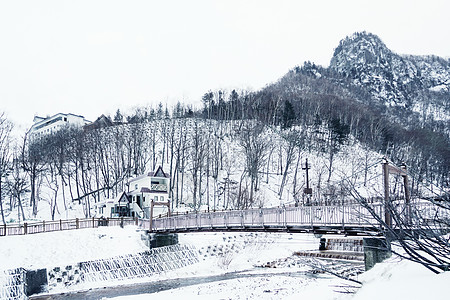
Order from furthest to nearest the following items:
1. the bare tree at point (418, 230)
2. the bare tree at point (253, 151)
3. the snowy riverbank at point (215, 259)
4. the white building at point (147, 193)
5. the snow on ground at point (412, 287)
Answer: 1. the bare tree at point (253, 151)
2. the white building at point (147, 193)
3. the snowy riverbank at point (215, 259)
4. the bare tree at point (418, 230)
5. the snow on ground at point (412, 287)

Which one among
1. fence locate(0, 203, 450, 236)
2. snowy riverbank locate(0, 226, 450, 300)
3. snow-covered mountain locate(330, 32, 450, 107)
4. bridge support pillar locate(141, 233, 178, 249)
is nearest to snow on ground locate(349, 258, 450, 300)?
fence locate(0, 203, 450, 236)

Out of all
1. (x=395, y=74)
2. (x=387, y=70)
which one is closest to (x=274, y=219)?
(x=387, y=70)

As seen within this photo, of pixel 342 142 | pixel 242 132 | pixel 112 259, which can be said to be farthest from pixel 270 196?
pixel 112 259

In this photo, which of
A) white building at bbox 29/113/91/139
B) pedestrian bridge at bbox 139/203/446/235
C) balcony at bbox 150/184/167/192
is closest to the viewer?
pedestrian bridge at bbox 139/203/446/235

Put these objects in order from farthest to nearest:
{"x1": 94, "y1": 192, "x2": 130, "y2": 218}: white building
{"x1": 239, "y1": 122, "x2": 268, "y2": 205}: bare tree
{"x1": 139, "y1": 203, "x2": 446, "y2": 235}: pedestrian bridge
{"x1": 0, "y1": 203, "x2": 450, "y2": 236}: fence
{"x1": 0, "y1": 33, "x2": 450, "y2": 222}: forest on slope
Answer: {"x1": 239, "y1": 122, "x2": 268, "y2": 205}: bare tree → {"x1": 0, "y1": 33, "x2": 450, "y2": 222}: forest on slope → {"x1": 94, "y1": 192, "x2": 130, "y2": 218}: white building → {"x1": 0, "y1": 203, "x2": 450, "y2": 236}: fence → {"x1": 139, "y1": 203, "x2": 446, "y2": 235}: pedestrian bridge

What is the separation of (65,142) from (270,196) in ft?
120

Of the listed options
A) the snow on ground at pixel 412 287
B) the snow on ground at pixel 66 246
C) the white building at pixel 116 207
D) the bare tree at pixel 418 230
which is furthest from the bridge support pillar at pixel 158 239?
the bare tree at pixel 418 230

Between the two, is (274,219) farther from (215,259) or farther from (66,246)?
(66,246)

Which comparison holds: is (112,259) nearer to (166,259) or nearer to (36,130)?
(166,259)

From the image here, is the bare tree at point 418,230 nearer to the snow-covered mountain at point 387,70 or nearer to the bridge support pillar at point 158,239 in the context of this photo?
the bridge support pillar at point 158,239

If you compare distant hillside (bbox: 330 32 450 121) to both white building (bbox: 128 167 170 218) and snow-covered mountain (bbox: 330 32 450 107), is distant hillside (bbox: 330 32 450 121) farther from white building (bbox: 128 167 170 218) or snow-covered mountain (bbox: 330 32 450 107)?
white building (bbox: 128 167 170 218)

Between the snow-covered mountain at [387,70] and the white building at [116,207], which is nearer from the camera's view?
the white building at [116,207]

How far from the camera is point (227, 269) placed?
26.2 m

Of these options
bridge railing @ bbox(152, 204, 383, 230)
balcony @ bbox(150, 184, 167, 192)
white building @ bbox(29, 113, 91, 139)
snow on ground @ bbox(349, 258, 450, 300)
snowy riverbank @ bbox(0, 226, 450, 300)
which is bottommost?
snowy riverbank @ bbox(0, 226, 450, 300)
